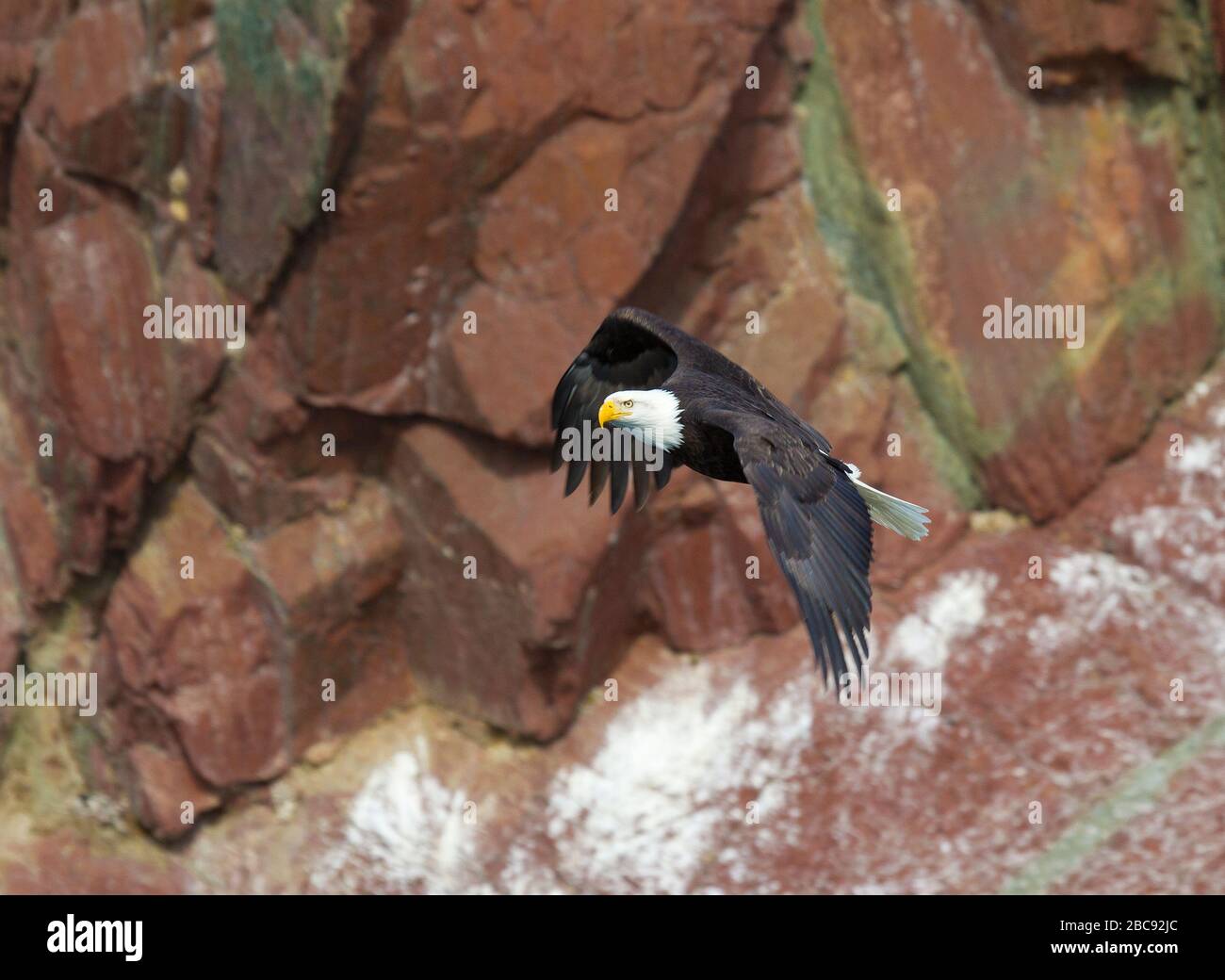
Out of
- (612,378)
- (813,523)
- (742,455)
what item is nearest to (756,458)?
(742,455)

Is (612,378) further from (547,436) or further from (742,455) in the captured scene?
(547,436)

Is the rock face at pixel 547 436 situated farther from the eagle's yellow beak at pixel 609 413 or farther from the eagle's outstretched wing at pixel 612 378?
the eagle's yellow beak at pixel 609 413

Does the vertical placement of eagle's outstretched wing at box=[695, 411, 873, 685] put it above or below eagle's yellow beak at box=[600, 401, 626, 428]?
below

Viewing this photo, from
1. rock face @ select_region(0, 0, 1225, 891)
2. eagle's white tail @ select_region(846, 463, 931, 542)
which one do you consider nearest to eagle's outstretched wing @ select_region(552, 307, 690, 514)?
eagle's white tail @ select_region(846, 463, 931, 542)

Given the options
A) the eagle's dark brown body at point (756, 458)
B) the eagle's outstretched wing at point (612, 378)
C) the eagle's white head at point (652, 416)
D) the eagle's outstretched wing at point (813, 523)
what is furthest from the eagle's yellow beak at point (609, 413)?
the eagle's outstretched wing at point (612, 378)

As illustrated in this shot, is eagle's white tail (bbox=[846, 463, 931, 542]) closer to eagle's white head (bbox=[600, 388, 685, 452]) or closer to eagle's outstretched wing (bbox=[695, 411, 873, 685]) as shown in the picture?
eagle's outstretched wing (bbox=[695, 411, 873, 685])

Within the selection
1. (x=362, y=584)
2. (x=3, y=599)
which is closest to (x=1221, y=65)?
(x=362, y=584)
